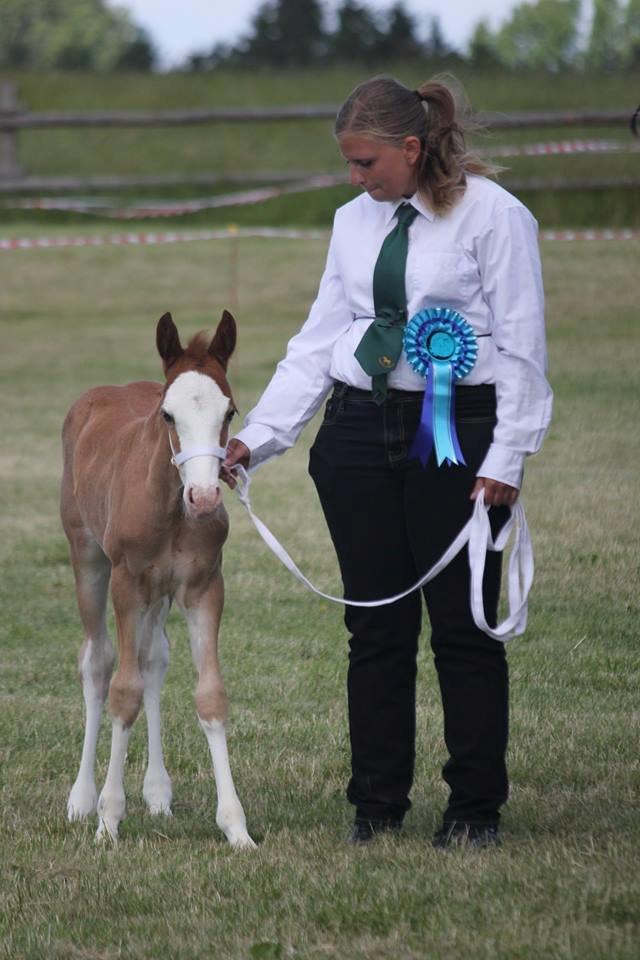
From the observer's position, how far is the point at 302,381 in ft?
15.1

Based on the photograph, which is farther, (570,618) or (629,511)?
(629,511)

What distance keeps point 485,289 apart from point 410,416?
0.40 meters

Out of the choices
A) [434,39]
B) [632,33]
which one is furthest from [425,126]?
[434,39]

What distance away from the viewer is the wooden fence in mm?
18016

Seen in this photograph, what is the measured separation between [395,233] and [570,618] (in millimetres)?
3554

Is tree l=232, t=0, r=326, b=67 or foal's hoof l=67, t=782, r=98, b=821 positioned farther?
tree l=232, t=0, r=326, b=67

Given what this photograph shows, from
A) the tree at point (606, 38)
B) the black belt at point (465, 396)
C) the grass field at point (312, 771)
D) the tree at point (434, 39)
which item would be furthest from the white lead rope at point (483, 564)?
the tree at point (434, 39)

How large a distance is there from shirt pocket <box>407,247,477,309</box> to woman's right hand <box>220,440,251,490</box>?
71 centimetres

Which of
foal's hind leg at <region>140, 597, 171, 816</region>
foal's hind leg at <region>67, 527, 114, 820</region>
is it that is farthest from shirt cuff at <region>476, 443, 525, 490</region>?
foal's hind leg at <region>67, 527, 114, 820</region>

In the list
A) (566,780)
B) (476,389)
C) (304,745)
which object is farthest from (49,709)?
(476,389)

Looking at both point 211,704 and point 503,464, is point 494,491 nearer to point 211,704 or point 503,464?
point 503,464

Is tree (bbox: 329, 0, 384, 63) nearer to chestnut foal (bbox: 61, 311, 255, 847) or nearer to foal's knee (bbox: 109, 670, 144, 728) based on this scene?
chestnut foal (bbox: 61, 311, 255, 847)

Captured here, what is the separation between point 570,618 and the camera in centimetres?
743

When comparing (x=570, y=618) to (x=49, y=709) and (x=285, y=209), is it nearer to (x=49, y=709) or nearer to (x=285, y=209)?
(x=49, y=709)
